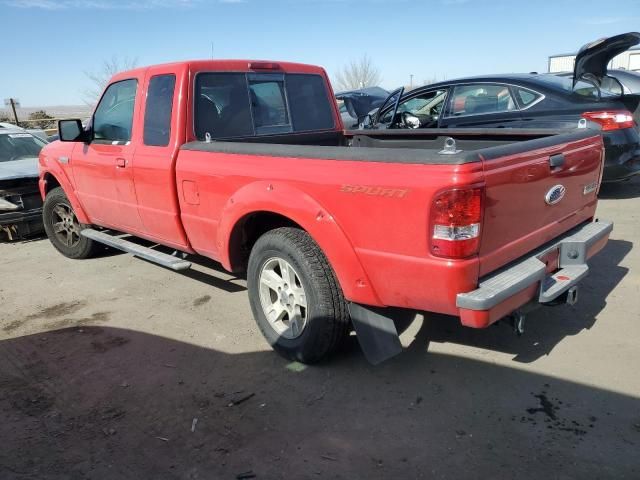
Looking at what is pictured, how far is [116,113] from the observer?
15.9 ft

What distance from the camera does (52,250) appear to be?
6672mm

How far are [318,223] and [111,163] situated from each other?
2.65 m

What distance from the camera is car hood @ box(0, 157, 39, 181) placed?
22.4 feet

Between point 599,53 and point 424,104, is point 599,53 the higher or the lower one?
the higher one

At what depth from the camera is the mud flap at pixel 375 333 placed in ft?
9.87

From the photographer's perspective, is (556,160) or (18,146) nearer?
(556,160)

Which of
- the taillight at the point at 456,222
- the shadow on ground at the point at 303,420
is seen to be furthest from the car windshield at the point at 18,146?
the taillight at the point at 456,222

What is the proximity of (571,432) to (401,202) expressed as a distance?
1433 mm

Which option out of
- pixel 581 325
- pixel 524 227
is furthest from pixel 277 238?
pixel 581 325

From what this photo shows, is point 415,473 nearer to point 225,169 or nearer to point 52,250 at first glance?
point 225,169

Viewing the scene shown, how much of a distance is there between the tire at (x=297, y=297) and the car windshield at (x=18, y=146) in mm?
6126

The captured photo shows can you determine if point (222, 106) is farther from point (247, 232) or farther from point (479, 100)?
point (479, 100)

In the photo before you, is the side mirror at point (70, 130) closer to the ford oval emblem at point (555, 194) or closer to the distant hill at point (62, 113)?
the distant hill at point (62, 113)

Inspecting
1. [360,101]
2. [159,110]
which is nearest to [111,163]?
[159,110]
